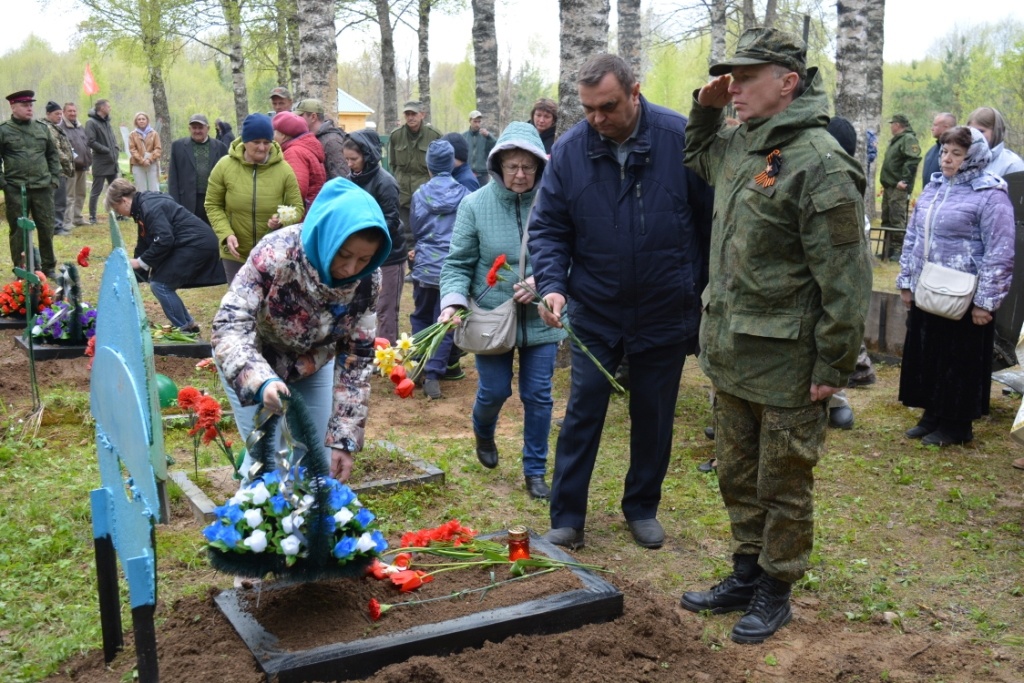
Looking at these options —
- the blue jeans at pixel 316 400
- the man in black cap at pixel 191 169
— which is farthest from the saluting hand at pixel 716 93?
the man in black cap at pixel 191 169

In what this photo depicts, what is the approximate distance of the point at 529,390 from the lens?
5.40 metres

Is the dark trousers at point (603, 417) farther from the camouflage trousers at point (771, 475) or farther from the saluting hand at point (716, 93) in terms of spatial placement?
the saluting hand at point (716, 93)

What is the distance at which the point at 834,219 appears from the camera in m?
3.40

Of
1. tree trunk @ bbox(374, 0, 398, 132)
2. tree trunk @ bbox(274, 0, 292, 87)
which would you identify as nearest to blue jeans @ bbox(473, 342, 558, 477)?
tree trunk @ bbox(374, 0, 398, 132)

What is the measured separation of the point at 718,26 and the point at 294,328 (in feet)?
65.2

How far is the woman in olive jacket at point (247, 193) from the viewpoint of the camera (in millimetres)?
8297

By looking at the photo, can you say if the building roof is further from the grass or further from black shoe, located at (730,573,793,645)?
black shoe, located at (730,573,793,645)

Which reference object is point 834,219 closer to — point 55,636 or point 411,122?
point 55,636

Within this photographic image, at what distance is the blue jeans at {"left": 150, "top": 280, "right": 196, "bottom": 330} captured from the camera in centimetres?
898

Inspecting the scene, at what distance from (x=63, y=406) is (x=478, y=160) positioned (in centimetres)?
1014

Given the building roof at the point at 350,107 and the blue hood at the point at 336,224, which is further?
the building roof at the point at 350,107

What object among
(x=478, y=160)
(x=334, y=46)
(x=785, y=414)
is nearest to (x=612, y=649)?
(x=785, y=414)

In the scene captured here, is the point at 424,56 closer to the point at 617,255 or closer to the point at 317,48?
the point at 317,48

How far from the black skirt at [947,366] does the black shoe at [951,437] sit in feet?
0.32
